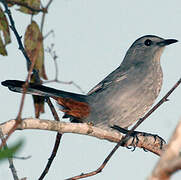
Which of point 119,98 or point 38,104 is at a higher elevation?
point 38,104

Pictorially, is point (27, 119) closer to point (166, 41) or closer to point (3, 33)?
point (3, 33)

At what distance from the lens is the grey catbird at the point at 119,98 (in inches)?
221

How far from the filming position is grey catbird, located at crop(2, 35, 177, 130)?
5.61 meters

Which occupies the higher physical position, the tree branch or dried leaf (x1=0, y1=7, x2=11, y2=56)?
dried leaf (x1=0, y1=7, x2=11, y2=56)

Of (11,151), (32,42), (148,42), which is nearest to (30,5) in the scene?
(32,42)

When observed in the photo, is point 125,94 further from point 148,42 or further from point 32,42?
point 32,42

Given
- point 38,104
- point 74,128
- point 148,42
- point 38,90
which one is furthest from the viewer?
point 148,42

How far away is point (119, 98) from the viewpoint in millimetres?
5910

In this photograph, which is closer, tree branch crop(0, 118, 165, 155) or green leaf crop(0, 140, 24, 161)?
green leaf crop(0, 140, 24, 161)

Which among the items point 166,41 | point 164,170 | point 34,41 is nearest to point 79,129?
point 34,41

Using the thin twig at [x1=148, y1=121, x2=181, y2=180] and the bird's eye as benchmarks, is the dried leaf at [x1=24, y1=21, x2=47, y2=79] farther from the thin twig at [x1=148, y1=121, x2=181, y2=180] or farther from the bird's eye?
the bird's eye

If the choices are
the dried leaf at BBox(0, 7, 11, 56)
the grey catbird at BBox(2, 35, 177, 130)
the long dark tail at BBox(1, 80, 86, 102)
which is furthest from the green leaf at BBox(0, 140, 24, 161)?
the grey catbird at BBox(2, 35, 177, 130)

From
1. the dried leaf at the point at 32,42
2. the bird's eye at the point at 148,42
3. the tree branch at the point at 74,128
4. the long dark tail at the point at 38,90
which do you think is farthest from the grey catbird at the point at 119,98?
the dried leaf at the point at 32,42

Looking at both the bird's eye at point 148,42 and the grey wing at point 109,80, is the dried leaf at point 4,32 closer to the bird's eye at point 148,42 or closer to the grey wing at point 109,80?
the grey wing at point 109,80
